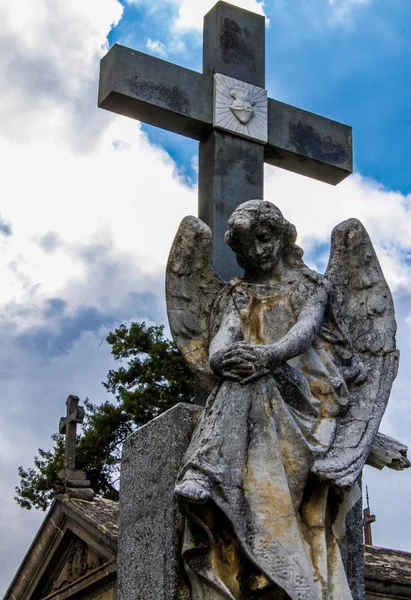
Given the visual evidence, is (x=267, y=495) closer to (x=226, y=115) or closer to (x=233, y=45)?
(x=226, y=115)

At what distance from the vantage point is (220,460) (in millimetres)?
5867


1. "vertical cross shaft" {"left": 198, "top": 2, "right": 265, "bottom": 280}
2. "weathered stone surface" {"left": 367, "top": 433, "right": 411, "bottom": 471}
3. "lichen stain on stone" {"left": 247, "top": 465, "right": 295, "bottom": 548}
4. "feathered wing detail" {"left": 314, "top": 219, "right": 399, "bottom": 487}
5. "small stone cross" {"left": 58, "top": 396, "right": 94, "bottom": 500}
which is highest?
"small stone cross" {"left": 58, "top": 396, "right": 94, "bottom": 500}

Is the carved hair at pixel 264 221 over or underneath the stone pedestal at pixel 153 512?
over

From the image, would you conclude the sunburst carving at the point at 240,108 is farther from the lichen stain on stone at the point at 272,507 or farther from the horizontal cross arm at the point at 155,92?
the lichen stain on stone at the point at 272,507

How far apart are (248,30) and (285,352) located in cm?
335

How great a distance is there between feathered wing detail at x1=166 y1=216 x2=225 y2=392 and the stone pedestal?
0.49 meters

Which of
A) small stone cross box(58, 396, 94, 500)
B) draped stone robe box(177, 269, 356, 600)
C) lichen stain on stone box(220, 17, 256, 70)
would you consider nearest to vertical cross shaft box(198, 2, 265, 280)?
lichen stain on stone box(220, 17, 256, 70)

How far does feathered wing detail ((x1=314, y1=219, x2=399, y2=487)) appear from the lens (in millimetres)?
6566

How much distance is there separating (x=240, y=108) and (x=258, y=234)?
1964 millimetres

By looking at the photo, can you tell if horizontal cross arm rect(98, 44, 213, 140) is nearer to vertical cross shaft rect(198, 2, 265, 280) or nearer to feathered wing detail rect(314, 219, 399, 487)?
vertical cross shaft rect(198, 2, 265, 280)

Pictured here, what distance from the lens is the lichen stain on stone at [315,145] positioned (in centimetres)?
859

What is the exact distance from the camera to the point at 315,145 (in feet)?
28.4

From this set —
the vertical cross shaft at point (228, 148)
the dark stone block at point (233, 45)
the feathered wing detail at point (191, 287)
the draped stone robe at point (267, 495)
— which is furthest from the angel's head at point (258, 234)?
the dark stone block at point (233, 45)

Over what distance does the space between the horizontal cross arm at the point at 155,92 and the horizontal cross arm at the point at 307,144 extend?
0.56m
